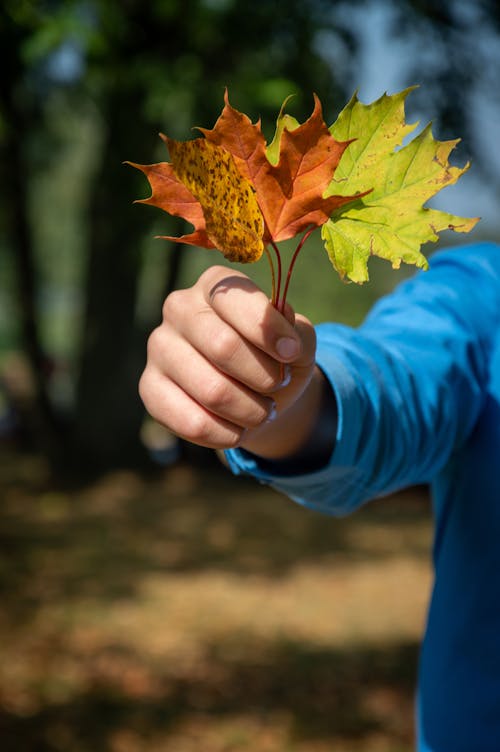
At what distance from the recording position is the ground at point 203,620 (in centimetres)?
399

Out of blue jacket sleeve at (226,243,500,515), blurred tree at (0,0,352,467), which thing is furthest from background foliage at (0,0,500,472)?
blue jacket sleeve at (226,243,500,515)

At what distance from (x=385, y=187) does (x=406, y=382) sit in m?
0.57

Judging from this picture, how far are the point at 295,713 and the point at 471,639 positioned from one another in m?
3.06

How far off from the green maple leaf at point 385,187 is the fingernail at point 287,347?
9 cm

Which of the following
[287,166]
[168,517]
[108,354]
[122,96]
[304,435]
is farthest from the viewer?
[108,354]

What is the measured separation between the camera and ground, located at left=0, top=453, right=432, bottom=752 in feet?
13.1

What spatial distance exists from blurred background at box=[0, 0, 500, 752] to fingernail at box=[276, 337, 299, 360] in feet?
10.4

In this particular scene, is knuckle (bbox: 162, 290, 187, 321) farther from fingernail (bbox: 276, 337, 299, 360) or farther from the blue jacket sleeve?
the blue jacket sleeve

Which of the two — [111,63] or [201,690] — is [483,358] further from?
[111,63]

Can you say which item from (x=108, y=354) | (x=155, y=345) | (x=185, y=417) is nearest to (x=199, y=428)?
(x=185, y=417)

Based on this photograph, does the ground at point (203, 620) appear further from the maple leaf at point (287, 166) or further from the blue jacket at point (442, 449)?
the maple leaf at point (287, 166)

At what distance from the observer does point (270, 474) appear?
1.19 m

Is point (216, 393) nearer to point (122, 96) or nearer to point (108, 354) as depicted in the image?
point (122, 96)

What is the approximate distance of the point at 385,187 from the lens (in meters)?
0.81
